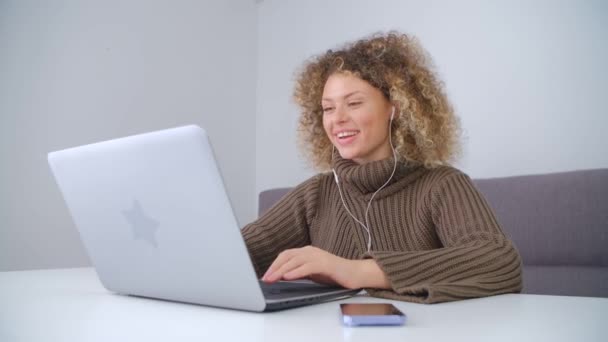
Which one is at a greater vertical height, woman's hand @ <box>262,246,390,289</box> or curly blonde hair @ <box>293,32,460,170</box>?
curly blonde hair @ <box>293,32,460,170</box>

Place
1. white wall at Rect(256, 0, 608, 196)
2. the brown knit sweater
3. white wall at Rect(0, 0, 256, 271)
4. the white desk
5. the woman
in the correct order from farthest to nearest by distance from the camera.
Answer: white wall at Rect(0, 0, 256, 271), white wall at Rect(256, 0, 608, 196), the woman, the brown knit sweater, the white desk

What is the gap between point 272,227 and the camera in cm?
136

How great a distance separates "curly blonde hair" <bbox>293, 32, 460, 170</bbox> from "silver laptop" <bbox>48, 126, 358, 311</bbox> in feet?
1.83

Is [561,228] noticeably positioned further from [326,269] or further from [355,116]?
[326,269]

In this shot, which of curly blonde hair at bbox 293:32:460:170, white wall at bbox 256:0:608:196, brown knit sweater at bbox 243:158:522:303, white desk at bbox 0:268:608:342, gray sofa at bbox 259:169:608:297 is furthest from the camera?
white wall at bbox 256:0:608:196

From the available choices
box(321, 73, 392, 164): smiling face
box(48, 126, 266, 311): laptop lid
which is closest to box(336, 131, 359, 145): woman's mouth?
box(321, 73, 392, 164): smiling face

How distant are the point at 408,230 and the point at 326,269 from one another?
1.41ft

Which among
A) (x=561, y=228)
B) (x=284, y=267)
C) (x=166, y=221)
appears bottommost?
(x=561, y=228)

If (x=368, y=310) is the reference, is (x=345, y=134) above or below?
above

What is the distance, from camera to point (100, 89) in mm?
2502

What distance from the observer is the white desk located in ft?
1.73

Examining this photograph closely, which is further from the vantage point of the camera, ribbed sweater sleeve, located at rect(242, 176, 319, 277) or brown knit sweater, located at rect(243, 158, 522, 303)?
ribbed sweater sleeve, located at rect(242, 176, 319, 277)

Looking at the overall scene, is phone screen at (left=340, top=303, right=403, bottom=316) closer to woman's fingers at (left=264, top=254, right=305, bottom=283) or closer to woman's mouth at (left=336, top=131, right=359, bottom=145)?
woman's fingers at (left=264, top=254, right=305, bottom=283)

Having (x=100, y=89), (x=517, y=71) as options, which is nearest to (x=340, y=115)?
(x=517, y=71)
